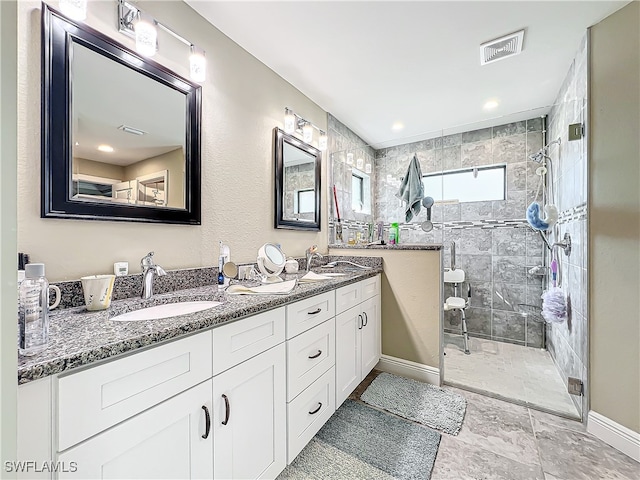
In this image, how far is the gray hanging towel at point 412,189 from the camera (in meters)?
3.04

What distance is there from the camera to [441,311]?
6.73 feet

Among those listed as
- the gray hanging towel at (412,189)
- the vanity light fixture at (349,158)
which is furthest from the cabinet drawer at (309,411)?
the vanity light fixture at (349,158)

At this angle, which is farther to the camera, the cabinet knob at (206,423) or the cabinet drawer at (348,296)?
the cabinet drawer at (348,296)

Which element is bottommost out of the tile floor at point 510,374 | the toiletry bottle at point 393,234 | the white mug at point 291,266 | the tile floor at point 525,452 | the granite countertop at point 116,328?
the tile floor at point 510,374

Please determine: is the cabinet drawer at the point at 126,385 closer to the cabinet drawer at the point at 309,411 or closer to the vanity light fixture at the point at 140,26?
the cabinet drawer at the point at 309,411

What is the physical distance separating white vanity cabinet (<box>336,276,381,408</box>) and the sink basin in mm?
770

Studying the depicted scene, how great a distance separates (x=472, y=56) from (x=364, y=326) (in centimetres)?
209

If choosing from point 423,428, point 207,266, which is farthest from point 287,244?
point 423,428

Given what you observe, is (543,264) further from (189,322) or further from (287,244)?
(189,322)

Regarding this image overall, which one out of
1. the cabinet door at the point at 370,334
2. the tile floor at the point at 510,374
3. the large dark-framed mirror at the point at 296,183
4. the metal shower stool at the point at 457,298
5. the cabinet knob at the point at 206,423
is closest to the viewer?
the cabinet knob at the point at 206,423

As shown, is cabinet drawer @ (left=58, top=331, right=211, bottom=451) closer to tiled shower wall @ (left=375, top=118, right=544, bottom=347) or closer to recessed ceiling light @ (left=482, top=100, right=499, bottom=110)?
tiled shower wall @ (left=375, top=118, right=544, bottom=347)

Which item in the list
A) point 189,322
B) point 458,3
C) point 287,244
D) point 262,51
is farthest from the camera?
point 287,244

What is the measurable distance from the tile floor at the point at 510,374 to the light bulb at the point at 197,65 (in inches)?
107

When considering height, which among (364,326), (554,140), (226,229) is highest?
(554,140)
